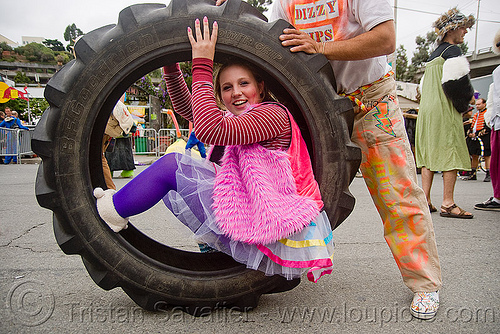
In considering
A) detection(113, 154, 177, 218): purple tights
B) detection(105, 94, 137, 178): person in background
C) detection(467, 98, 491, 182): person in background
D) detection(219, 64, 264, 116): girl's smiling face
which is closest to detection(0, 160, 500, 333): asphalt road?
detection(113, 154, 177, 218): purple tights

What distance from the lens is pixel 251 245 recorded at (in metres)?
1.66

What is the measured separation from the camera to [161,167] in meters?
A: 1.79

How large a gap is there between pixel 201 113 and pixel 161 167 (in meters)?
0.36

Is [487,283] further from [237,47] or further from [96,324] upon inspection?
[96,324]

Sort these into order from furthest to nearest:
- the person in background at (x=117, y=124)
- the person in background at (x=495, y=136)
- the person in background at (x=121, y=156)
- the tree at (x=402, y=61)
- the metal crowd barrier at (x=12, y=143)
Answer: the tree at (x=402, y=61) < the metal crowd barrier at (x=12, y=143) < the person in background at (x=121, y=156) < the person in background at (x=117, y=124) < the person in background at (x=495, y=136)

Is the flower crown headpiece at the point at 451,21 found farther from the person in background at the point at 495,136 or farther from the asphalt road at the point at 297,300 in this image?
the asphalt road at the point at 297,300

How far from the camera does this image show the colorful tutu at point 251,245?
62.3 inches

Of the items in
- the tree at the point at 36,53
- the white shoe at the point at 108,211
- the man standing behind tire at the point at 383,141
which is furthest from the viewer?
the tree at the point at 36,53

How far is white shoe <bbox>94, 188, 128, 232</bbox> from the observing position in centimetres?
170

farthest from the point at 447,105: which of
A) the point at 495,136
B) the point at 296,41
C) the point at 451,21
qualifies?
the point at 296,41

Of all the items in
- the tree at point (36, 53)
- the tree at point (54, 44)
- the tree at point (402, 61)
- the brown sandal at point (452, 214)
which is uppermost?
the tree at point (54, 44)

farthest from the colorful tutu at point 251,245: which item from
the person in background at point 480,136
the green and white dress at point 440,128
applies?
the person in background at point 480,136

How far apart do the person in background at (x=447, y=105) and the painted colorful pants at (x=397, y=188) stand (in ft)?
7.80

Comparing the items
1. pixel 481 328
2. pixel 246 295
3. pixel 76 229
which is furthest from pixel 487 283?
pixel 76 229
